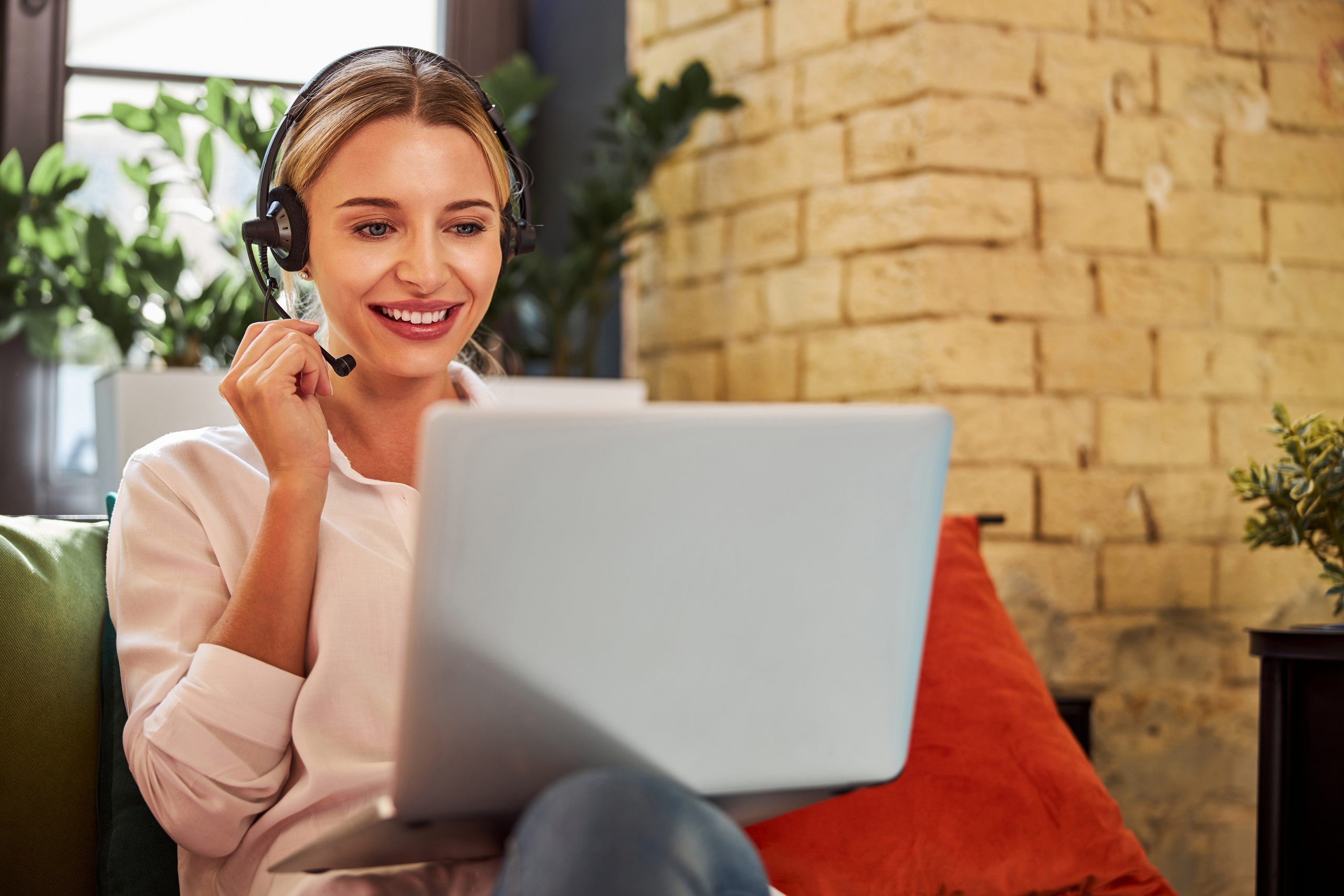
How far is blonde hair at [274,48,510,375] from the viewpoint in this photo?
1.22 m

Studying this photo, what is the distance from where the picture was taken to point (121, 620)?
1.05 m

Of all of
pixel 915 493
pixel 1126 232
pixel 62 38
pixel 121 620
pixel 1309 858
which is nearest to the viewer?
pixel 915 493

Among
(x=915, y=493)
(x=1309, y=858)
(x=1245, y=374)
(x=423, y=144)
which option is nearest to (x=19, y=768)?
(x=423, y=144)

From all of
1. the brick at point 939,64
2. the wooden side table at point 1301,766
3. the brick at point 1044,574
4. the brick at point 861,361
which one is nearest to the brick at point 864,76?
the brick at point 939,64

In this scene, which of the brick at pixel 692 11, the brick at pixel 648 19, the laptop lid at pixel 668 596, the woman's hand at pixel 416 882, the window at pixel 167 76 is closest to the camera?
the laptop lid at pixel 668 596

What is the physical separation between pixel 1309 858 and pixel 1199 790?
49 centimetres

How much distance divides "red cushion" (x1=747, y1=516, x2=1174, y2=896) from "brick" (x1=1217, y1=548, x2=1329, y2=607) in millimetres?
768

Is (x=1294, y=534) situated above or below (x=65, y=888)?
above

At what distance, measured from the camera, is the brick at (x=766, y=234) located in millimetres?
2164

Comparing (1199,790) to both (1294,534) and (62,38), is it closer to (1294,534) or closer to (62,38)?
(1294,534)

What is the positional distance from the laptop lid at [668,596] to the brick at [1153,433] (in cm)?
137

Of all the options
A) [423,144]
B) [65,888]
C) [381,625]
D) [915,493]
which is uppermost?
[423,144]

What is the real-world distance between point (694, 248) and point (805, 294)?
33 centimetres

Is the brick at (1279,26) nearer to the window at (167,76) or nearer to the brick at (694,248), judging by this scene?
the brick at (694,248)
